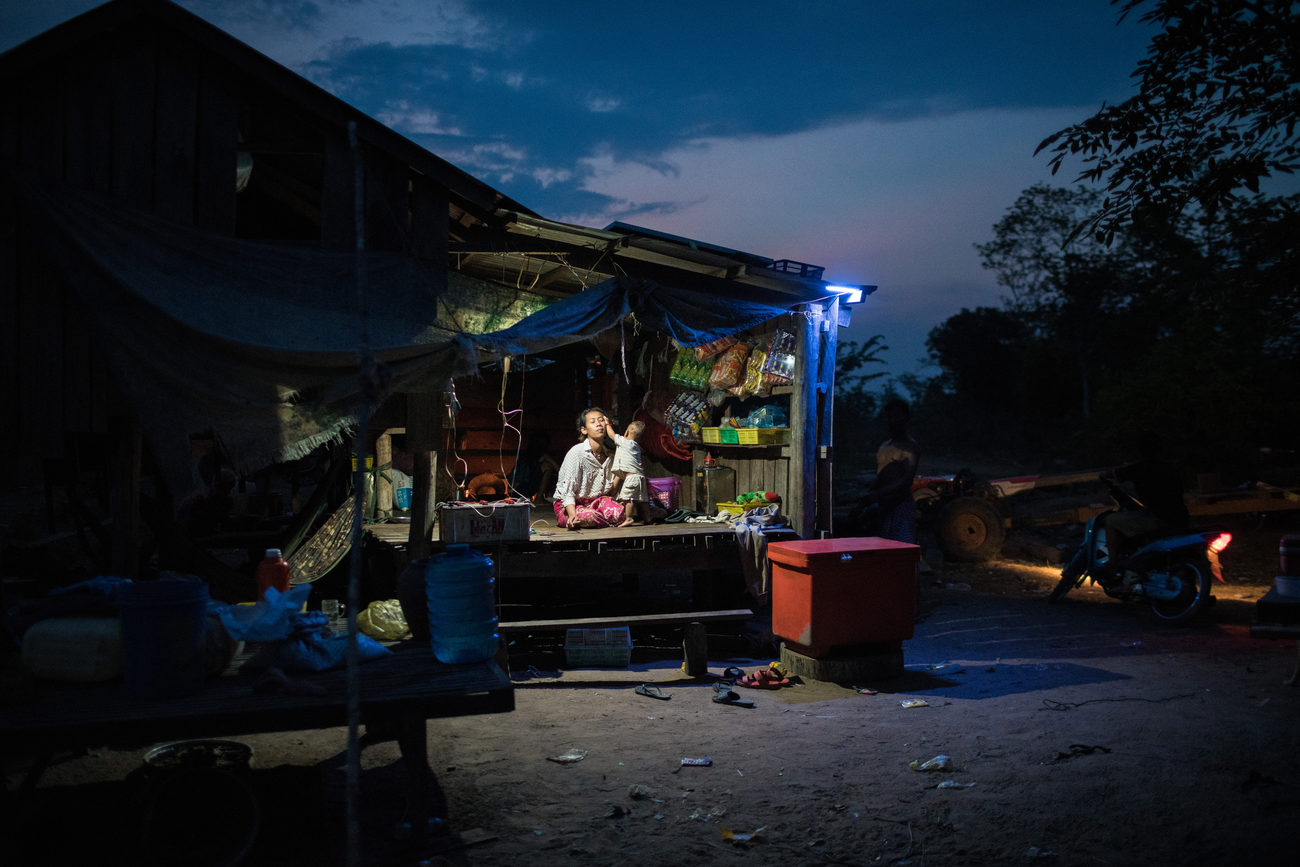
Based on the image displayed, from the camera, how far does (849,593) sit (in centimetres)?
688

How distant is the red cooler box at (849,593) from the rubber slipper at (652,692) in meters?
1.22

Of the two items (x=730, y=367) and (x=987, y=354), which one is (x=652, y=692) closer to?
(x=730, y=367)

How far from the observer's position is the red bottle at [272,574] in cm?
506

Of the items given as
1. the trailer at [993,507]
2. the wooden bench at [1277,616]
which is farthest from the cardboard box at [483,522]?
the trailer at [993,507]

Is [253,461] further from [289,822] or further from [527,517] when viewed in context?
[527,517]

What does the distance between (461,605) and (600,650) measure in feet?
11.9

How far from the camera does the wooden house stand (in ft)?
16.4

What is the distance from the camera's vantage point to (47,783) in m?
4.63

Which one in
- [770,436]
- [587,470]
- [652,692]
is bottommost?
[652,692]

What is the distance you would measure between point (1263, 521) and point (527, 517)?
11.4 m

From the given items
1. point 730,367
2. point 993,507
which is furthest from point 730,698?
point 993,507

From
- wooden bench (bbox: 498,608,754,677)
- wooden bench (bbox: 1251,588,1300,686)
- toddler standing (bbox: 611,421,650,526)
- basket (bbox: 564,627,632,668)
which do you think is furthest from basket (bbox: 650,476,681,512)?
wooden bench (bbox: 1251,588,1300,686)

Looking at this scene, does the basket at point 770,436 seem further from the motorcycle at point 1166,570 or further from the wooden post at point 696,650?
the motorcycle at point 1166,570

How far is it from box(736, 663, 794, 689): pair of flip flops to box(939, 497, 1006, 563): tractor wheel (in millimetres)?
6496
